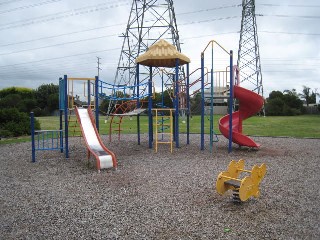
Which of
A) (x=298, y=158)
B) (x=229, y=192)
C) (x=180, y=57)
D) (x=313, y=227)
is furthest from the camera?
(x=180, y=57)

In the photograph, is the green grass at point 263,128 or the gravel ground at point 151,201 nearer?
the gravel ground at point 151,201

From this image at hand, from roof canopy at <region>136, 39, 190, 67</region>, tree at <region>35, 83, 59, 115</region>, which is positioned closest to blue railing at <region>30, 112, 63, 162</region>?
roof canopy at <region>136, 39, 190, 67</region>

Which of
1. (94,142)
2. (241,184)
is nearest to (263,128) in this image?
(94,142)

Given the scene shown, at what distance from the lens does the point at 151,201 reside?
4.74 meters

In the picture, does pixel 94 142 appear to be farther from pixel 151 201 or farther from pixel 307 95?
pixel 307 95

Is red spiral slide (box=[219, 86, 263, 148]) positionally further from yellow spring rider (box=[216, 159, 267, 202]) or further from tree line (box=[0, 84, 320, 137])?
tree line (box=[0, 84, 320, 137])

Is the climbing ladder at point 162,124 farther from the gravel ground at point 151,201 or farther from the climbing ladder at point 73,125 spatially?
the climbing ladder at point 73,125

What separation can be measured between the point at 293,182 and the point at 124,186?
301 cm

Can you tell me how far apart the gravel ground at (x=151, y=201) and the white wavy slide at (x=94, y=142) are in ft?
0.85

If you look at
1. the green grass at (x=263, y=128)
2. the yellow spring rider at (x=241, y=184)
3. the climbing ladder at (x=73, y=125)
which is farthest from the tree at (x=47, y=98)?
the yellow spring rider at (x=241, y=184)

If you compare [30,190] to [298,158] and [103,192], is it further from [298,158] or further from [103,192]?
[298,158]

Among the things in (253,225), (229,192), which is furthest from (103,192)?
(253,225)

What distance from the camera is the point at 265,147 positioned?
10422mm

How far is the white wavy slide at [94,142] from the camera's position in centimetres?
702
